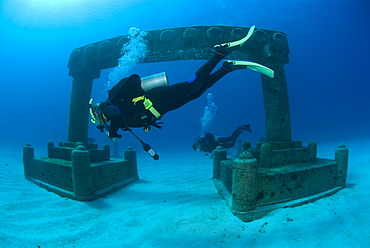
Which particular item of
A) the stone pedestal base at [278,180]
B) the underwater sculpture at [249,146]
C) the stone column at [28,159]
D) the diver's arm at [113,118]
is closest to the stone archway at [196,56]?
the underwater sculpture at [249,146]

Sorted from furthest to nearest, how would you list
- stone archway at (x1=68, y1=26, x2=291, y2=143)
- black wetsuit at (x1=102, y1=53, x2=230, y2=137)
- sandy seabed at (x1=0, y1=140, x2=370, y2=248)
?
1. stone archway at (x1=68, y1=26, x2=291, y2=143)
2. black wetsuit at (x1=102, y1=53, x2=230, y2=137)
3. sandy seabed at (x1=0, y1=140, x2=370, y2=248)

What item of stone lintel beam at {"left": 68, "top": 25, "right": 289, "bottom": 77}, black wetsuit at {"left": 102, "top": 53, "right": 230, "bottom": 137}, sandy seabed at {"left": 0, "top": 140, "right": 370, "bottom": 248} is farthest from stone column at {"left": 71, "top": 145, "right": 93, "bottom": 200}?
stone lintel beam at {"left": 68, "top": 25, "right": 289, "bottom": 77}

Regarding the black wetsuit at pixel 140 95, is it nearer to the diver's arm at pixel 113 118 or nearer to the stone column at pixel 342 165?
the diver's arm at pixel 113 118

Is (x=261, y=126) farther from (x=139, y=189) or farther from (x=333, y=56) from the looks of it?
(x=139, y=189)

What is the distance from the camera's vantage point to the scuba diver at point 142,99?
3604 mm

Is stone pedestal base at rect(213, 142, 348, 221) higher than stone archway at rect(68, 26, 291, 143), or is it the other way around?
stone archway at rect(68, 26, 291, 143)

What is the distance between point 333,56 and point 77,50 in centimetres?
9580

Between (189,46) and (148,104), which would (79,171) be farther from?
(189,46)

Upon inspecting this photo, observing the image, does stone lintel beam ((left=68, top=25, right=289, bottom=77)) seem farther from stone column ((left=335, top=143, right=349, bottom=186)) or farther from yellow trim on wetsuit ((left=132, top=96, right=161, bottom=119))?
yellow trim on wetsuit ((left=132, top=96, right=161, bottom=119))

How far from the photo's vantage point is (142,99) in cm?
363

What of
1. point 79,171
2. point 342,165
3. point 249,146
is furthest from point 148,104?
point 342,165

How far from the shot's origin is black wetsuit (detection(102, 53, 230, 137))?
3.60 metres

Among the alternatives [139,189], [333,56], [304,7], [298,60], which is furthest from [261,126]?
[139,189]

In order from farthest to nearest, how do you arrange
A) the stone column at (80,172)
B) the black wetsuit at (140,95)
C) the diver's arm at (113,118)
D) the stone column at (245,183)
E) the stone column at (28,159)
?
the stone column at (28,159)
the stone column at (80,172)
the black wetsuit at (140,95)
the diver's arm at (113,118)
the stone column at (245,183)
